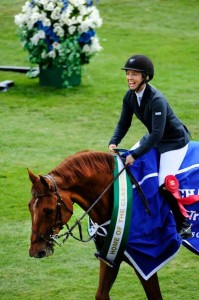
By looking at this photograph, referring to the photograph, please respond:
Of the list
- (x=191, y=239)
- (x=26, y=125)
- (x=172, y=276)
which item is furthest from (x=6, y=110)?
(x=191, y=239)

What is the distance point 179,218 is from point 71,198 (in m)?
1.00

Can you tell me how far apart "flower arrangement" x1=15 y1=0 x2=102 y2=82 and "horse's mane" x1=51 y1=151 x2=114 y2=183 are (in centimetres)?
846

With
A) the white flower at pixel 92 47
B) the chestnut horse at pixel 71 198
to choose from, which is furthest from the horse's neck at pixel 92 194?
the white flower at pixel 92 47

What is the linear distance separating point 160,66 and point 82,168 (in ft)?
36.4

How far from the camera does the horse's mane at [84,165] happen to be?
6.72m

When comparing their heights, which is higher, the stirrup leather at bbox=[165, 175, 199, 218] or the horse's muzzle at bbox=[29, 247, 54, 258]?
the stirrup leather at bbox=[165, 175, 199, 218]

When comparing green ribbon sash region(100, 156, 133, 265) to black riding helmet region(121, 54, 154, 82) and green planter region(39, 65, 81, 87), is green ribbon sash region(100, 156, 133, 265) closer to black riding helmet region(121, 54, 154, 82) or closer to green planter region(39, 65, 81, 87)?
black riding helmet region(121, 54, 154, 82)

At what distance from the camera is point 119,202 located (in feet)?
22.6

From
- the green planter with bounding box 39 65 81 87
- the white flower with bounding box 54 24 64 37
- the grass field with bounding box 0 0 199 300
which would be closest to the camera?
the grass field with bounding box 0 0 199 300

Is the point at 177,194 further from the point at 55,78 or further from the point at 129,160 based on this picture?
the point at 55,78

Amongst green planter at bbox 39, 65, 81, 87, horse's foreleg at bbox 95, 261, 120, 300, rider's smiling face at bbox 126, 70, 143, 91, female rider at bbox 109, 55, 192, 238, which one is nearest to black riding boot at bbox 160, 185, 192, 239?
female rider at bbox 109, 55, 192, 238

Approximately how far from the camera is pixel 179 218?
23.7 feet

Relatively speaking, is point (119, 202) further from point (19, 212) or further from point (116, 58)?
point (116, 58)

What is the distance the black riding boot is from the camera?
713 centimetres
